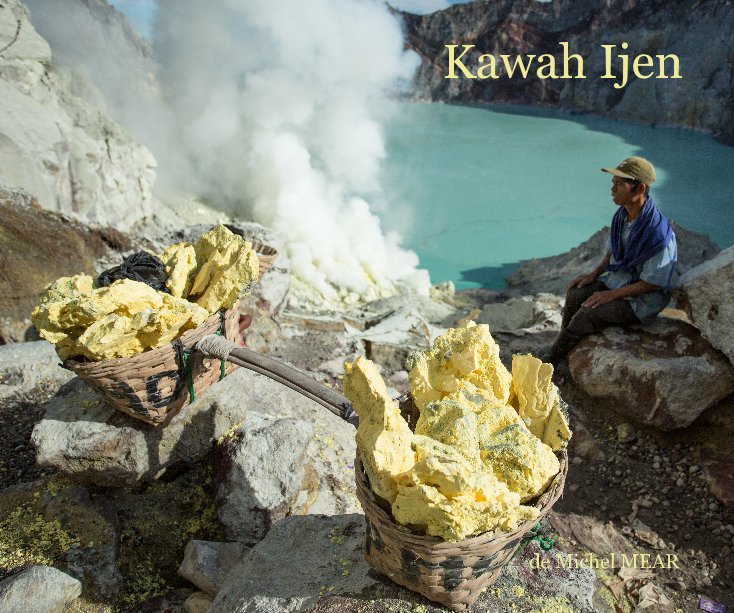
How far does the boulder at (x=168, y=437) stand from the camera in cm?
205

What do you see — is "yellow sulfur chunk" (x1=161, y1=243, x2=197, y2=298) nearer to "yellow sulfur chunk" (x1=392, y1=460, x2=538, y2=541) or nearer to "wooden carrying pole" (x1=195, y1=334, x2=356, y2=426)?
"wooden carrying pole" (x1=195, y1=334, x2=356, y2=426)

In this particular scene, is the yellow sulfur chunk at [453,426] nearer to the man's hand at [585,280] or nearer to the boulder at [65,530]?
the boulder at [65,530]

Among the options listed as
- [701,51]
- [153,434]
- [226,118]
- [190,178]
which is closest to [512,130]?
[701,51]

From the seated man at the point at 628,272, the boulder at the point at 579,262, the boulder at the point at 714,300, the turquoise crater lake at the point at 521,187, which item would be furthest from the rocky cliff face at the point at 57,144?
the boulder at the point at 579,262

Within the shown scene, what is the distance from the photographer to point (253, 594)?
5.14 ft

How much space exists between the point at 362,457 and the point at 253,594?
2.01 ft

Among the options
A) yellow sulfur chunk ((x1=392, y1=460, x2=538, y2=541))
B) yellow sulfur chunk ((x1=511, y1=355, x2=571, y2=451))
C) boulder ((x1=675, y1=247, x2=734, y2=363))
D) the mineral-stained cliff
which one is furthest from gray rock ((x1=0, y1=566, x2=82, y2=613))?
the mineral-stained cliff

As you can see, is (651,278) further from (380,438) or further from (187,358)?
(187,358)

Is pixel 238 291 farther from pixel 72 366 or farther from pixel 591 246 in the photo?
pixel 591 246

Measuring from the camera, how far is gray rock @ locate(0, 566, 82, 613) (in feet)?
5.41

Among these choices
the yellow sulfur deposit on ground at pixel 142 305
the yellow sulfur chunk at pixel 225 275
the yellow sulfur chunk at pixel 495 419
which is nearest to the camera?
the yellow sulfur chunk at pixel 495 419

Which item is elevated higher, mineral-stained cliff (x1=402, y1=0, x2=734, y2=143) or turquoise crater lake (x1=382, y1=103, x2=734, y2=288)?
mineral-stained cliff (x1=402, y1=0, x2=734, y2=143)

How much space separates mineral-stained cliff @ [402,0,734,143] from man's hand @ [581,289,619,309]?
1764cm

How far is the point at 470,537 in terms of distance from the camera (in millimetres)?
1227
